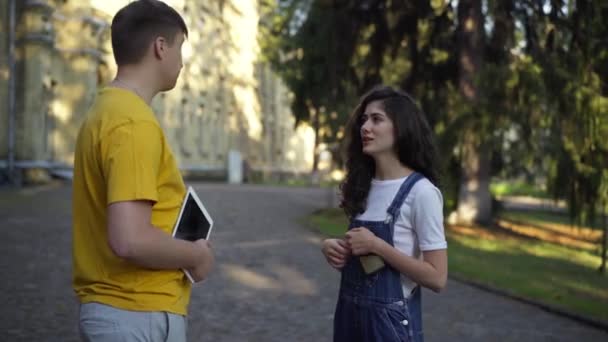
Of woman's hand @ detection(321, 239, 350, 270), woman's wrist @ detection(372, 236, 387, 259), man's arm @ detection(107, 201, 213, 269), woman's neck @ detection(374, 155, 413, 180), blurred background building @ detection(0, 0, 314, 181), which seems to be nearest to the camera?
man's arm @ detection(107, 201, 213, 269)

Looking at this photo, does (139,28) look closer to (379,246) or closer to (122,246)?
(122,246)

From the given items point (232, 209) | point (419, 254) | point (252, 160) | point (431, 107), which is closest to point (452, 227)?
point (431, 107)

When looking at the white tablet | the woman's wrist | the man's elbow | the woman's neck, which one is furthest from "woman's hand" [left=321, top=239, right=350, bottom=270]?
the man's elbow

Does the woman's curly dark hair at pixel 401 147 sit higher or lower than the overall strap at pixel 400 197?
higher

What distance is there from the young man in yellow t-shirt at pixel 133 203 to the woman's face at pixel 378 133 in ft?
2.93

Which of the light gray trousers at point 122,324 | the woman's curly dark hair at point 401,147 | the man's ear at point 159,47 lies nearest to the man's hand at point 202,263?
the light gray trousers at point 122,324

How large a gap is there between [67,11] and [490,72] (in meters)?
20.7

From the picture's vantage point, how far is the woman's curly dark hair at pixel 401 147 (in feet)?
9.40

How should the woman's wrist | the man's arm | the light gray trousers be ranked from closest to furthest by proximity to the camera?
the man's arm → the light gray trousers → the woman's wrist

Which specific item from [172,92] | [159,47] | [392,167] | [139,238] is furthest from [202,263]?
[172,92]

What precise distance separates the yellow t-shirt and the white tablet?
2 cm

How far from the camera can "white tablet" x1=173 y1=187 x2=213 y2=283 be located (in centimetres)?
225

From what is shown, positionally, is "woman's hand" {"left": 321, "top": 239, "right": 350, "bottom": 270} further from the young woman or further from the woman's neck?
the woman's neck

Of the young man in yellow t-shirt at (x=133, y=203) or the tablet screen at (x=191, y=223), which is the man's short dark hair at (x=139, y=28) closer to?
the young man in yellow t-shirt at (x=133, y=203)
